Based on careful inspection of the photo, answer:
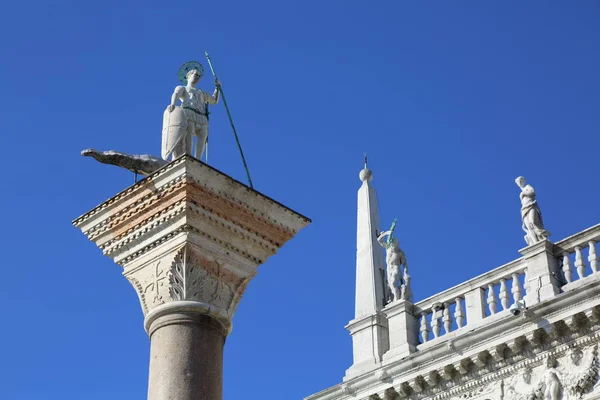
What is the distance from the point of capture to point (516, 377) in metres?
→ 20.7

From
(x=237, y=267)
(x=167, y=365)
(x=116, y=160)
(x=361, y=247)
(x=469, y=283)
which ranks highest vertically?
(x=361, y=247)

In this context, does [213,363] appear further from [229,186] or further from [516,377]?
[516,377]

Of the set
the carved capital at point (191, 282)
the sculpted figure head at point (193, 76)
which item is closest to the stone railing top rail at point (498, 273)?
the sculpted figure head at point (193, 76)

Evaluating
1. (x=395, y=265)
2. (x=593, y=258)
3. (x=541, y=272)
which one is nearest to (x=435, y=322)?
(x=395, y=265)

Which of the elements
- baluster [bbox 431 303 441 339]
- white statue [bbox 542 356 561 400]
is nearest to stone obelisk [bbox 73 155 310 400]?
white statue [bbox 542 356 561 400]

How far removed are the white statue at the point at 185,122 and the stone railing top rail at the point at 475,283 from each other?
9992mm

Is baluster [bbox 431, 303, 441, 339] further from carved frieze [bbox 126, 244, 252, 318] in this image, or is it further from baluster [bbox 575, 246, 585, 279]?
carved frieze [bbox 126, 244, 252, 318]

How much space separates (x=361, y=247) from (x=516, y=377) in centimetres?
522

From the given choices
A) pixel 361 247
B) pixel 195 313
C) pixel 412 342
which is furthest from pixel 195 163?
pixel 361 247

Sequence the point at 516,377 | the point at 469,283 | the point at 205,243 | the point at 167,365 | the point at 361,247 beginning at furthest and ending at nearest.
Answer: the point at 361,247, the point at 469,283, the point at 516,377, the point at 205,243, the point at 167,365

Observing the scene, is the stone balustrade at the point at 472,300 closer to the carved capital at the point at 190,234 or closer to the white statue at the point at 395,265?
the white statue at the point at 395,265

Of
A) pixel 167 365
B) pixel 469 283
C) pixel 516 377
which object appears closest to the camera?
pixel 167 365

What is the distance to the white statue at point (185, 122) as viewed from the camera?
37.5 ft

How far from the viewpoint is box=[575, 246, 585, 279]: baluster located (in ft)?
67.6
